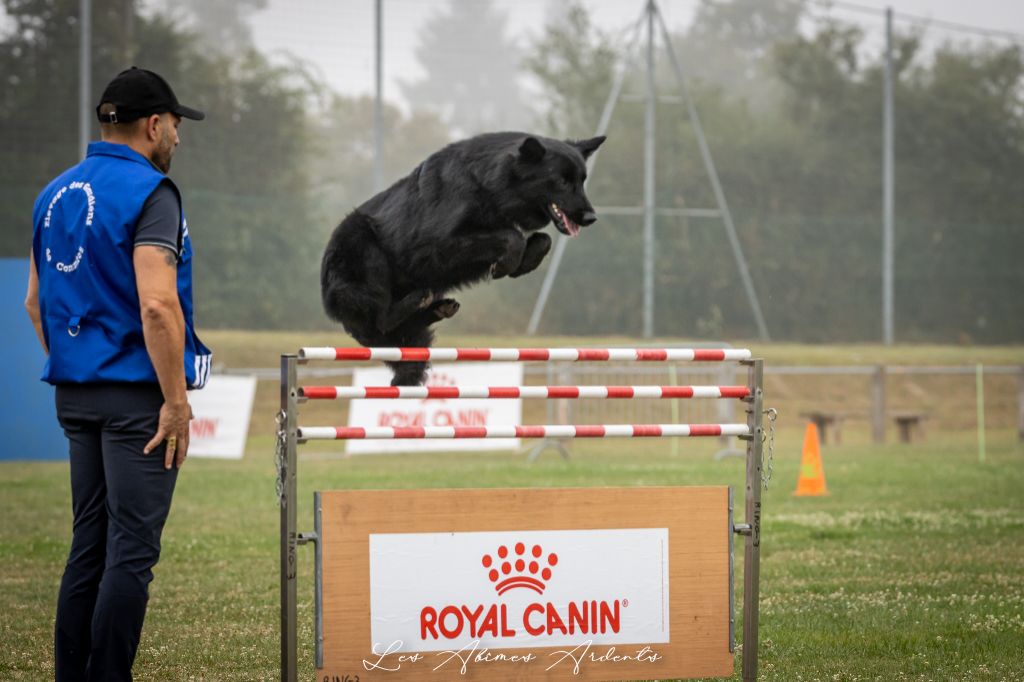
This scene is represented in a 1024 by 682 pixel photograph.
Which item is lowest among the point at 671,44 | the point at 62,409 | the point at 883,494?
the point at 883,494

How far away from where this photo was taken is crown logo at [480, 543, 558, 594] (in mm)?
4168

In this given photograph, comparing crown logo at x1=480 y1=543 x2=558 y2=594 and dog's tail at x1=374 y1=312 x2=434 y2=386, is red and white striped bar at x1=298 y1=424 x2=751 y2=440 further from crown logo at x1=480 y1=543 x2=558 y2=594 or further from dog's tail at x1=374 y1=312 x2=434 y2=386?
crown logo at x1=480 y1=543 x2=558 y2=594

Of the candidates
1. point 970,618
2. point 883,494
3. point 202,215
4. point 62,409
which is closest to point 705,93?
point 202,215

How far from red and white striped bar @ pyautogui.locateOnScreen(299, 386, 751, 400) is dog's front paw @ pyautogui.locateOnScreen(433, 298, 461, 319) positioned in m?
0.29

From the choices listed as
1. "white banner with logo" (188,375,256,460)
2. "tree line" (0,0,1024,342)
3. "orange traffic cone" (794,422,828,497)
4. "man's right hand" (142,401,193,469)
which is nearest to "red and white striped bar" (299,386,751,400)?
"man's right hand" (142,401,193,469)

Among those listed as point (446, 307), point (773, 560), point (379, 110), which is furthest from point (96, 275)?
point (379, 110)

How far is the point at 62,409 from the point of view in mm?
3553

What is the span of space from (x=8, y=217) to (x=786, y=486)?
10.9 metres

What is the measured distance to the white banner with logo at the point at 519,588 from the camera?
13.4ft

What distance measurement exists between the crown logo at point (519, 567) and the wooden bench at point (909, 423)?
1431 cm

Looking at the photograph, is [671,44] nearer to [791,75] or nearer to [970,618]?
[791,75]

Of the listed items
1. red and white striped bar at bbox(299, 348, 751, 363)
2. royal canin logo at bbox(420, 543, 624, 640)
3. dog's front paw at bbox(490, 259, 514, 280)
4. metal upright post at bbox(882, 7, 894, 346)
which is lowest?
royal canin logo at bbox(420, 543, 624, 640)

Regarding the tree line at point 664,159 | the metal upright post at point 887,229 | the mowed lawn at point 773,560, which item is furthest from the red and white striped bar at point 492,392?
the metal upright post at point 887,229

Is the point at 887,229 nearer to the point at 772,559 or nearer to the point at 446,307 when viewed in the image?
the point at 772,559
